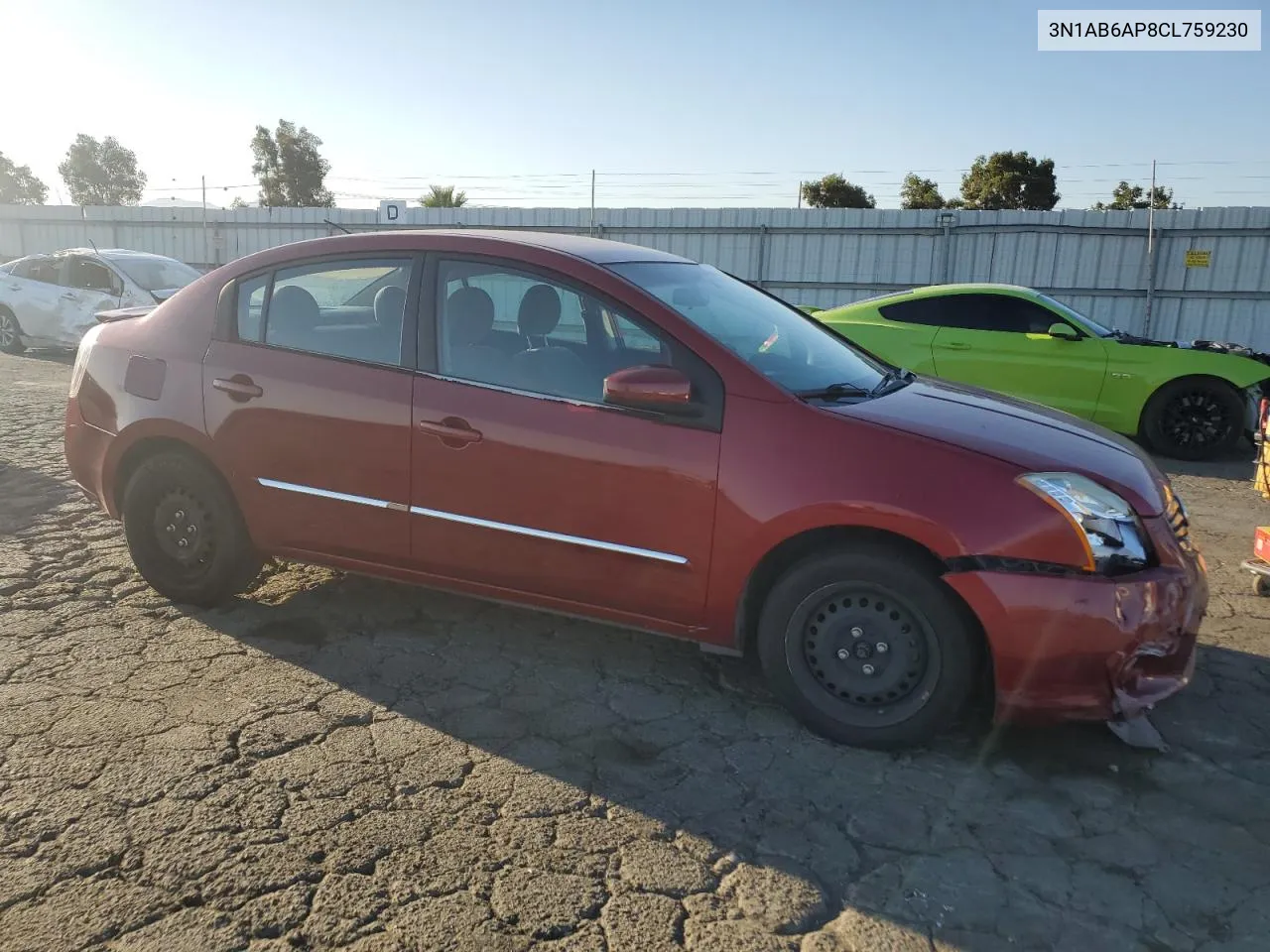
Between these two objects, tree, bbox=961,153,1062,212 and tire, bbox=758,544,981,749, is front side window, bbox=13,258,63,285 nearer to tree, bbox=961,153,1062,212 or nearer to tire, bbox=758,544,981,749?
tire, bbox=758,544,981,749

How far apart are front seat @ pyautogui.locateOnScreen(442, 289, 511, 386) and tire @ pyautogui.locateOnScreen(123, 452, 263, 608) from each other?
127cm

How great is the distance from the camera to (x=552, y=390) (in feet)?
10.9

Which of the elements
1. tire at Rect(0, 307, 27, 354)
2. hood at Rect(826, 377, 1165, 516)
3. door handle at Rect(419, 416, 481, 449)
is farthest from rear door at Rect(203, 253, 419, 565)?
tire at Rect(0, 307, 27, 354)

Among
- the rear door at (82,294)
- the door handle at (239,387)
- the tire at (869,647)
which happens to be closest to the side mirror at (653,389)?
the tire at (869,647)

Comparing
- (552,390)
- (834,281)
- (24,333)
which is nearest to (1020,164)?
(834,281)

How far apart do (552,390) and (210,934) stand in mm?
1941

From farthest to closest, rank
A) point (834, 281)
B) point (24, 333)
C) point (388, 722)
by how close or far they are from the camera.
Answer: point (834, 281)
point (24, 333)
point (388, 722)

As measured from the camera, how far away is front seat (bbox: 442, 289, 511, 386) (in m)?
3.46

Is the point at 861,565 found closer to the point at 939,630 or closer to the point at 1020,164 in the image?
the point at 939,630

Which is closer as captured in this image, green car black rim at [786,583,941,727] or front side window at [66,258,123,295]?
green car black rim at [786,583,941,727]

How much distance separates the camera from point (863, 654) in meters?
3.00

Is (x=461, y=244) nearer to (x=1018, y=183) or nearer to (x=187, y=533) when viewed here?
(x=187, y=533)

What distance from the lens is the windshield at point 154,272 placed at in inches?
478

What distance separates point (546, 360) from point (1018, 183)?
4251 cm
